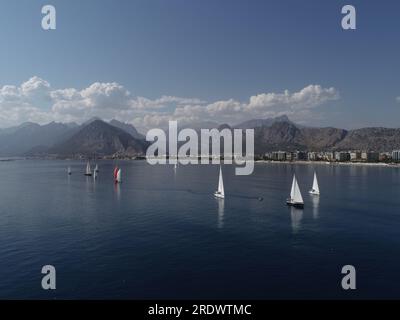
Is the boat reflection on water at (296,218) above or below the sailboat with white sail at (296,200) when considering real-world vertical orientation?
below

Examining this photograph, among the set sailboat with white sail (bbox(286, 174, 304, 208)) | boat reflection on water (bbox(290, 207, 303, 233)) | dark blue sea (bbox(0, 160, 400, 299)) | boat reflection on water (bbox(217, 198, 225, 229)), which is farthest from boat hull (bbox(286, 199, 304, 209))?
boat reflection on water (bbox(217, 198, 225, 229))

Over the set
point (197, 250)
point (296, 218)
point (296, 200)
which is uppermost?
point (296, 200)

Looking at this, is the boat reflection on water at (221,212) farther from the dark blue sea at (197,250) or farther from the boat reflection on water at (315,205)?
the boat reflection on water at (315,205)

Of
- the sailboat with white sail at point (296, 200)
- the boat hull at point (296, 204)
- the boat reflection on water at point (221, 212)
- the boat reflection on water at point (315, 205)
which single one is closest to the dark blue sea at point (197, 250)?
the boat reflection on water at point (221, 212)

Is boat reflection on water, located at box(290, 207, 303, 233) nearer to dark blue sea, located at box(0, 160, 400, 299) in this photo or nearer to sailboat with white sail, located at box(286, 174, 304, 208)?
dark blue sea, located at box(0, 160, 400, 299)

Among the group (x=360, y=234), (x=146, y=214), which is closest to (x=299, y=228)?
(x=360, y=234)

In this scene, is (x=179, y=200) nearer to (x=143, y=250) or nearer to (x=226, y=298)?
(x=143, y=250)

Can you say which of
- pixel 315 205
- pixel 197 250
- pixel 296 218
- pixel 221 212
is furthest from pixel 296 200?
pixel 197 250

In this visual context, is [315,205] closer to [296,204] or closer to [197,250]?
[296,204]
